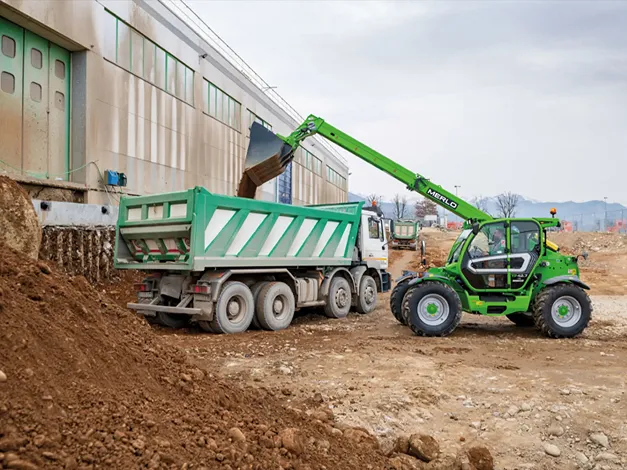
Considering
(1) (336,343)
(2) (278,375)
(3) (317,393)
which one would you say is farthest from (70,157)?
(3) (317,393)

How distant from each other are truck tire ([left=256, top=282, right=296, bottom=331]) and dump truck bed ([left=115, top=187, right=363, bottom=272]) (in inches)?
19.2

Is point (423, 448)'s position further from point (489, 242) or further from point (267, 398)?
point (489, 242)

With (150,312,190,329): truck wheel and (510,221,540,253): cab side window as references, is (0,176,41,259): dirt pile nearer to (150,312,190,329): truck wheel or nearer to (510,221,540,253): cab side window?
(150,312,190,329): truck wheel

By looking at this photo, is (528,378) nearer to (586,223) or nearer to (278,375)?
(278,375)

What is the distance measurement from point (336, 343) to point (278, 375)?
237 cm

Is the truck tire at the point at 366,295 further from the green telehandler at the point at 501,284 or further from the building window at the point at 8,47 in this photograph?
the building window at the point at 8,47

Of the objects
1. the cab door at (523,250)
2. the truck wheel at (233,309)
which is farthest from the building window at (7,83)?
the cab door at (523,250)

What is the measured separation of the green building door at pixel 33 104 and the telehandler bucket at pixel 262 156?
5066 millimetres

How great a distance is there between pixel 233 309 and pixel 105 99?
8058 mm

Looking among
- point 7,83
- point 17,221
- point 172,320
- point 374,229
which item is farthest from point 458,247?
point 7,83

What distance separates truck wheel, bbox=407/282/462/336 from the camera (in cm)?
920

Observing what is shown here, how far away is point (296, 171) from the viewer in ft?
109

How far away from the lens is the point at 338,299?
12.0m

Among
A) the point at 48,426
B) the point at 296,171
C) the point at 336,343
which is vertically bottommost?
the point at 336,343
